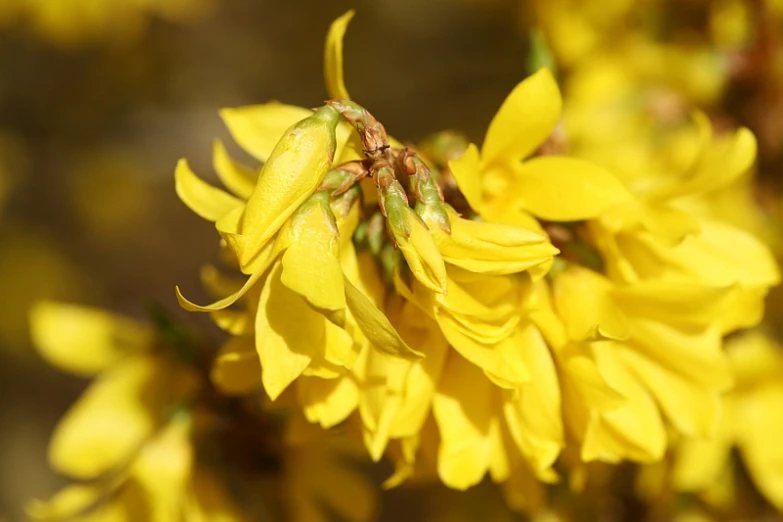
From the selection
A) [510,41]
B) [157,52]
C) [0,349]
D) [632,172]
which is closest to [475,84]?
[510,41]

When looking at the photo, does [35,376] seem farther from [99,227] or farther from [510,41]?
[510,41]

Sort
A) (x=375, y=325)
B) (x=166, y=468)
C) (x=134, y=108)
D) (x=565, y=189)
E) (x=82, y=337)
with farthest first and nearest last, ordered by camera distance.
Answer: (x=134, y=108) < (x=82, y=337) < (x=166, y=468) < (x=565, y=189) < (x=375, y=325)

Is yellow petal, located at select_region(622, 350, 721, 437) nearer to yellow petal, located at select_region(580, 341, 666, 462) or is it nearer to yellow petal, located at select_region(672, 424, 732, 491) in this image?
yellow petal, located at select_region(580, 341, 666, 462)

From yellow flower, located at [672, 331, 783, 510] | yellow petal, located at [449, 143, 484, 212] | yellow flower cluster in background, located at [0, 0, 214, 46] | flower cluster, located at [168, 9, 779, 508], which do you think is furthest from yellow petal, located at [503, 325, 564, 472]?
yellow flower cluster in background, located at [0, 0, 214, 46]

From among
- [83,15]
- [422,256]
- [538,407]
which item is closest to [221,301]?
[422,256]

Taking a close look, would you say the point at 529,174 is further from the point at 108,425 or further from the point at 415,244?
the point at 108,425

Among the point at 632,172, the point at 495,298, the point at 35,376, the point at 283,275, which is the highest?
the point at 283,275

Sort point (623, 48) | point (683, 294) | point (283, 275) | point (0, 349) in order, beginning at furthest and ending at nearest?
1. point (0, 349)
2. point (623, 48)
3. point (683, 294)
4. point (283, 275)
